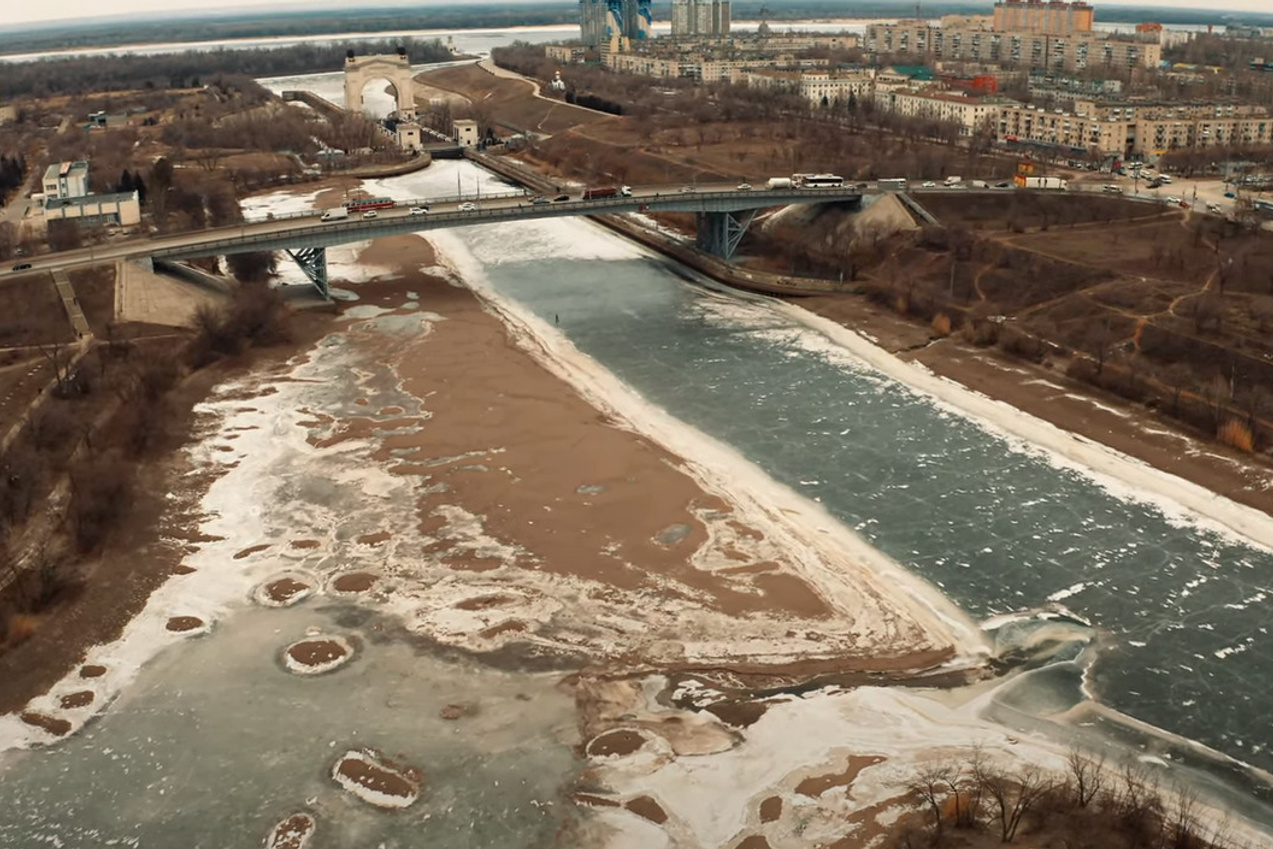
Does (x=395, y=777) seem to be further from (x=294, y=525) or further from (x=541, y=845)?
(x=294, y=525)

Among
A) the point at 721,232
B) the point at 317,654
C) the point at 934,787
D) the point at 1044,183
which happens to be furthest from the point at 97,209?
the point at 934,787

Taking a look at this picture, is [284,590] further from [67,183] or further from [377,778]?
[67,183]

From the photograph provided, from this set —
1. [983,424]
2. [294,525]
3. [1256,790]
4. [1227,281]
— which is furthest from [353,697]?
[1227,281]

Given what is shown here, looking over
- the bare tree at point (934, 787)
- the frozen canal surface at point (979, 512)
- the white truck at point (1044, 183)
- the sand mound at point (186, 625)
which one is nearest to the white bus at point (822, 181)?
the white truck at point (1044, 183)

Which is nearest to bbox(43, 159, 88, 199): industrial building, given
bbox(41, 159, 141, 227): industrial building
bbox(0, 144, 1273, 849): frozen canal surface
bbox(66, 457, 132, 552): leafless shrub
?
bbox(41, 159, 141, 227): industrial building

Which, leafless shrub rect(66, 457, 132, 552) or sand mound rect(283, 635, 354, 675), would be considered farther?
leafless shrub rect(66, 457, 132, 552)

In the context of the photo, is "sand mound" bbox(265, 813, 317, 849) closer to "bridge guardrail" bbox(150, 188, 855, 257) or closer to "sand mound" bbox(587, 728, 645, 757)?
"sand mound" bbox(587, 728, 645, 757)
